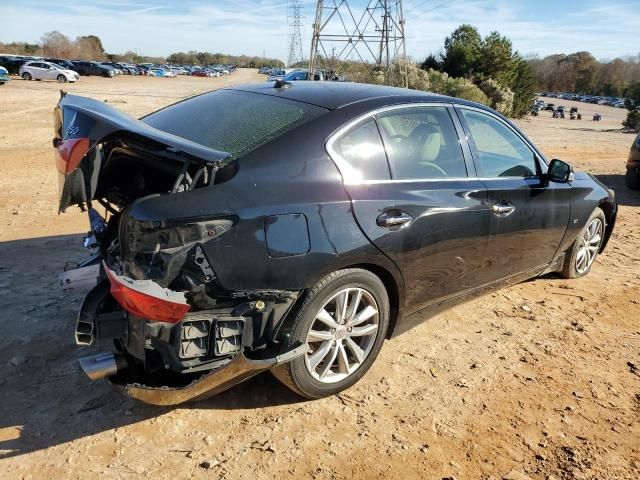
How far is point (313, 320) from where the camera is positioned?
2.80 m

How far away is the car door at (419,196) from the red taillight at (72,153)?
131 centimetres

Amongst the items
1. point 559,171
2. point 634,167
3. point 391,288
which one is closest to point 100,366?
point 391,288

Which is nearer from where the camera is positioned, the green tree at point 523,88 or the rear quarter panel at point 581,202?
the rear quarter panel at point 581,202

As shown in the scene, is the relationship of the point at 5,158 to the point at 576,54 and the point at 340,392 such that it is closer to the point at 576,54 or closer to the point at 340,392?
the point at 340,392

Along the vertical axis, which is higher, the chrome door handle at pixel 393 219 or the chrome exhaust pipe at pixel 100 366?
the chrome door handle at pixel 393 219

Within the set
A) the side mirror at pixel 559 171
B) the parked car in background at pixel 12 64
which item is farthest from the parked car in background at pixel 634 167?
the parked car in background at pixel 12 64

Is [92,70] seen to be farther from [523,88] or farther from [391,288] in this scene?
[391,288]

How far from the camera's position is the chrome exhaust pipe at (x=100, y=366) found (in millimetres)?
2473

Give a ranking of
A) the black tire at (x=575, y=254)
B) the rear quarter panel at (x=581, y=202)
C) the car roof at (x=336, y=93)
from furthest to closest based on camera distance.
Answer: the black tire at (x=575, y=254), the rear quarter panel at (x=581, y=202), the car roof at (x=336, y=93)

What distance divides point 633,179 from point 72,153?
32.7 feet

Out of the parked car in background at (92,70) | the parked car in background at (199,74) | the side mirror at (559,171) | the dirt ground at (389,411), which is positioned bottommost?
the dirt ground at (389,411)

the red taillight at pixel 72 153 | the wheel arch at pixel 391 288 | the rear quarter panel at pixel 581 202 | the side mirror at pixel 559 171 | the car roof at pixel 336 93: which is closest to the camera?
the red taillight at pixel 72 153

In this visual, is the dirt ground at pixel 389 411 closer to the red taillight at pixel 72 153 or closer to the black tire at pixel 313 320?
the black tire at pixel 313 320

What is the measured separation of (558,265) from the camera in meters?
4.81
